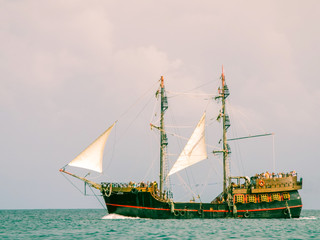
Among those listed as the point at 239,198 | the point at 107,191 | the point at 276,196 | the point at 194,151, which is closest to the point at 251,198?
the point at 239,198

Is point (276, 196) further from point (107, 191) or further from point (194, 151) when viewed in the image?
point (107, 191)

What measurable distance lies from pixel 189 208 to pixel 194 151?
22.7ft

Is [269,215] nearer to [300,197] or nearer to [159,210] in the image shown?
[300,197]

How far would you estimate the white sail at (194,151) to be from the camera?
47.8 m

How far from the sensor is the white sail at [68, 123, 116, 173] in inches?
1695

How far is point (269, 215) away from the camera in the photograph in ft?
151

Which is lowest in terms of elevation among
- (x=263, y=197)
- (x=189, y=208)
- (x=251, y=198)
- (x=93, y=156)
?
(x=189, y=208)

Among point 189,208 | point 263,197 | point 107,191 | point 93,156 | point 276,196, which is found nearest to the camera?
point 93,156

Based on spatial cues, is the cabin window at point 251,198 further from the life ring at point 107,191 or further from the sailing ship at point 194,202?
the life ring at point 107,191

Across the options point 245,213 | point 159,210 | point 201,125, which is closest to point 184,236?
point 159,210

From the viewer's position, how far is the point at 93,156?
43656 mm

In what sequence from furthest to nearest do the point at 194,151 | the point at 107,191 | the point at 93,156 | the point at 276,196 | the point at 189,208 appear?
1. the point at 194,151
2. the point at 276,196
3. the point at 107,191
4. the point at 189,208
5. the point at 93,156

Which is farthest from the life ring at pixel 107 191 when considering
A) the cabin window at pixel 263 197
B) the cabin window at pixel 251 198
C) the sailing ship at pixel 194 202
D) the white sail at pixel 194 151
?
the cabin window at pixel 263 197

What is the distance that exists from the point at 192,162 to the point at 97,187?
426 inches
